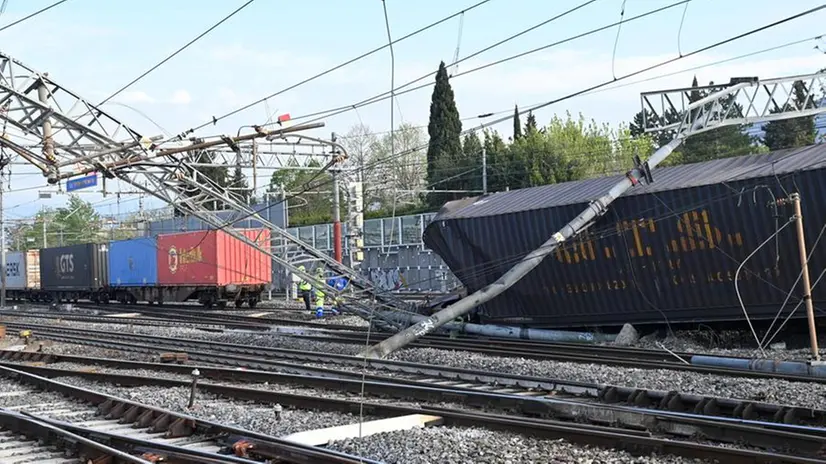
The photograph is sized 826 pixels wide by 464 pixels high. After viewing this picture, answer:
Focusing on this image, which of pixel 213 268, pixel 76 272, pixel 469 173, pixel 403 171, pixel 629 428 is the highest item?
pixel 403 171

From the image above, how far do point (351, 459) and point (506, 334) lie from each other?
12756mm

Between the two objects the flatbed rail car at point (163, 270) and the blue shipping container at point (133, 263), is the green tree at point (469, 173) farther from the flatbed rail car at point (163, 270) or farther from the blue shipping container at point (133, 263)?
the blue shipping container at point (133, 263)

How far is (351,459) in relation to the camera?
665cm

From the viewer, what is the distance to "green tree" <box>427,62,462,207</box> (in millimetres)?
54219

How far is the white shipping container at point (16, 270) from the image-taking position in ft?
166

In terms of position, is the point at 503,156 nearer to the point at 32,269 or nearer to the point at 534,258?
the point at 32,269

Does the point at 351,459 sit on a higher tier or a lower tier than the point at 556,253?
lower

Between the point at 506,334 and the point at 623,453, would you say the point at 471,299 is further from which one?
the point at 623,453

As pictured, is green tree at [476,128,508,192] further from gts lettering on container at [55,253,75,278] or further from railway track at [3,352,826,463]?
railway track at [3,352,826,463]

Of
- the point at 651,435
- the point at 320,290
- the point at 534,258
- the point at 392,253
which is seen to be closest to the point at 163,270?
the point at 392,253

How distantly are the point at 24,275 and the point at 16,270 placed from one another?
199cm

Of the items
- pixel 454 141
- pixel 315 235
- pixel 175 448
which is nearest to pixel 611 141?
pixel 454 141

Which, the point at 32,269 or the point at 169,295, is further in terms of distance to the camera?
the point at 32,269

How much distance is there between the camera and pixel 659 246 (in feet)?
54.6
